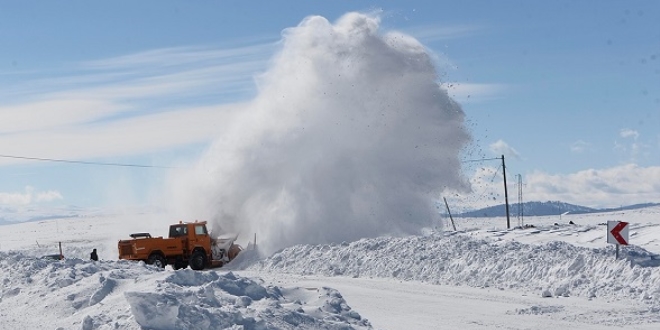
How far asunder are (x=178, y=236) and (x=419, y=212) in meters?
11.6

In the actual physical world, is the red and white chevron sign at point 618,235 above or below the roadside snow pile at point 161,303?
above

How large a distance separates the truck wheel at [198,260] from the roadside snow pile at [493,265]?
3593mm

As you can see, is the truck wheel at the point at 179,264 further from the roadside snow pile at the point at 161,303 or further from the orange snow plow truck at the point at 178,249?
the roadside snow pile at the point at 161,303

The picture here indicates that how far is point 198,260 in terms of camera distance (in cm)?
3303

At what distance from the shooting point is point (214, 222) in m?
40.7

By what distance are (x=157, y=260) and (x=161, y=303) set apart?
2106 cm

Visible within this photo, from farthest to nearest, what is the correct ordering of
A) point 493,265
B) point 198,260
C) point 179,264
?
point 179,264, point 198,260, point 493,265

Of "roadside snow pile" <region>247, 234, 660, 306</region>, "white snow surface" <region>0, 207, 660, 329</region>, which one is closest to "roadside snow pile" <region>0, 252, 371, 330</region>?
"white snow surface" <region>0, 207, 660, 329</region>

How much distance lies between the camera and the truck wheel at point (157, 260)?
32.6 m

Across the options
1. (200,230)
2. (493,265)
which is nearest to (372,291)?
(493,265)

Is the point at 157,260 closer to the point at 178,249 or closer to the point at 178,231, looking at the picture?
the point at 178,249

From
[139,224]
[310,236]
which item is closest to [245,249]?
[310,236]

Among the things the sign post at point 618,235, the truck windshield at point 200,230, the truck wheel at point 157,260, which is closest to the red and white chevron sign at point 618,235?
the sign post at point 618,235

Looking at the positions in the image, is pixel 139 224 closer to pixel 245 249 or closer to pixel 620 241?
Answer: pixel 245 249
